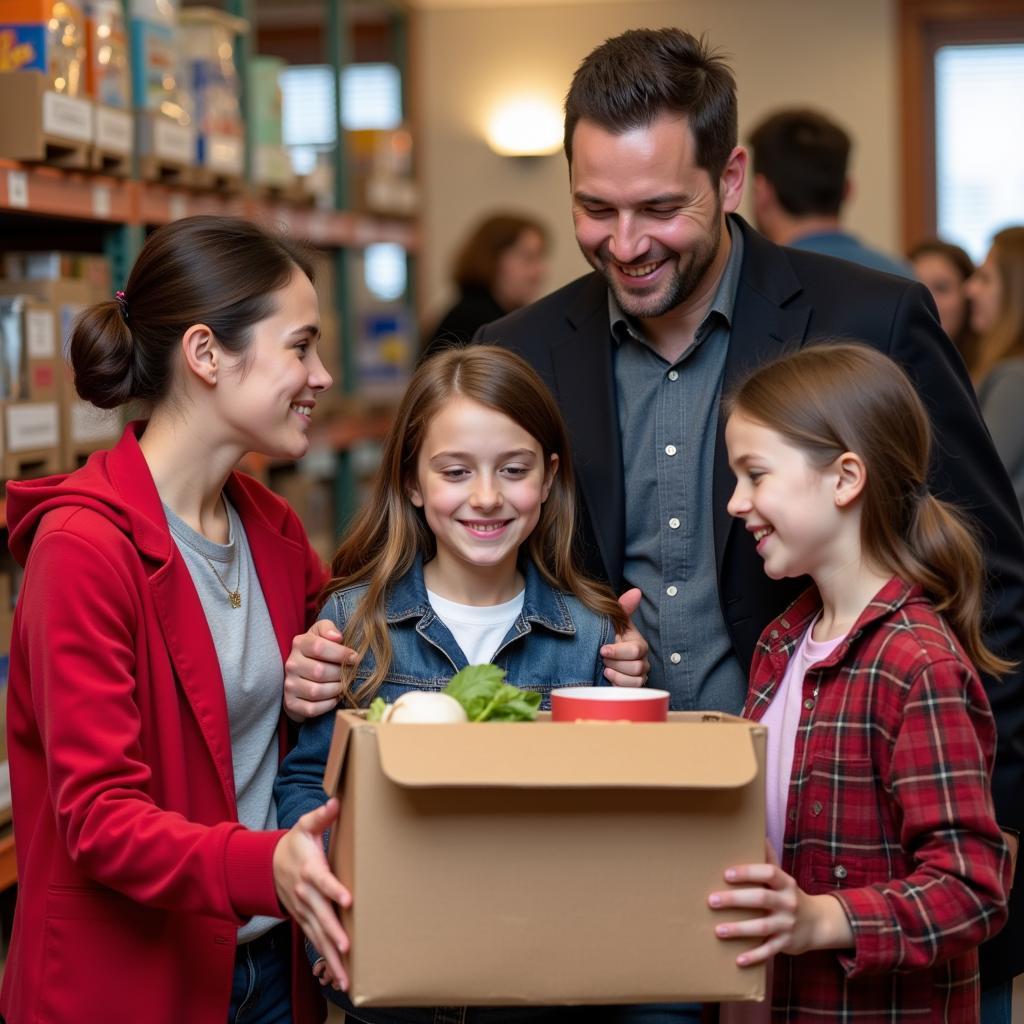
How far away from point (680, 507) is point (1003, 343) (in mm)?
2374

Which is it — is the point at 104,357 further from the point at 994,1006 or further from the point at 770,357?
the point at 994,1006

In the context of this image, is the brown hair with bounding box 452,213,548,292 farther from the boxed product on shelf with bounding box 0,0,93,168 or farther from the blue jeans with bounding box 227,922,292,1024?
the blue jeans with bounding box 227,922,292,1024

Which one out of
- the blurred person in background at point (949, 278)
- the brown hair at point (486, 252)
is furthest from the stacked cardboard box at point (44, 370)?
the blurred person in background at point (949, 278)

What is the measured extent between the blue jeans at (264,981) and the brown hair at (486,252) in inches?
152

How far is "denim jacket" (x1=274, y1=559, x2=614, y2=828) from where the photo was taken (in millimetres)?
1792

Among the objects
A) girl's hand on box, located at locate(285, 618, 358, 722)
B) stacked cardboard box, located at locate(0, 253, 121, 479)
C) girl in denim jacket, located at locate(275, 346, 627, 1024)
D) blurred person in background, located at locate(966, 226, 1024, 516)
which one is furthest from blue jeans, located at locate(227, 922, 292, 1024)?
blurred person in background, located at locate(966, 226, 1024, 516)

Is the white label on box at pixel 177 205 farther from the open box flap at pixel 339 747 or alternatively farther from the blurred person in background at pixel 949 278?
the blurred person in background at pixel 949 278

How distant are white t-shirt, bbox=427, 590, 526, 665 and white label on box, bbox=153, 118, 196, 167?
171 centimetres

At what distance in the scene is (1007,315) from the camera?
404cm

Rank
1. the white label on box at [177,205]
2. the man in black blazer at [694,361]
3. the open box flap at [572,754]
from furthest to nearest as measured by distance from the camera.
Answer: the white label on box at [177,205] < the man in black blazer at [694,361] < the open box flap at [572,754]

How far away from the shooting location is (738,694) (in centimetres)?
196

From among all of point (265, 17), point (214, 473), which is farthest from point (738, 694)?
point (265, 17)

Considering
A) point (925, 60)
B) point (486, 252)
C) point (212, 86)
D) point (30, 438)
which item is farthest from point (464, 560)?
point (925, 60)

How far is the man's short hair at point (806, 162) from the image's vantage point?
3.90 metres
